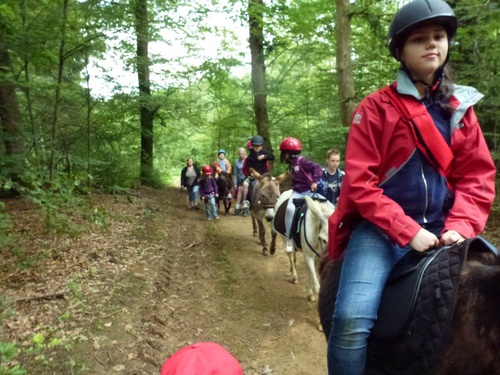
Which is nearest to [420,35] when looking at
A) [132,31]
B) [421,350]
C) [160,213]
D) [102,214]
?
[421,350]

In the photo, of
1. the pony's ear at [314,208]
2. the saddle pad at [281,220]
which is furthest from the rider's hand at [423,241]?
the saddle pad at [281,220]

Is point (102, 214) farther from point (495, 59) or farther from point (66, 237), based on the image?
point (495, 59)

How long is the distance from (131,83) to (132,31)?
268 centimetres

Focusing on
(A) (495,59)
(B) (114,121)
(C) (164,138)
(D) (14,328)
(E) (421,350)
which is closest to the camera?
(E) (421,350)

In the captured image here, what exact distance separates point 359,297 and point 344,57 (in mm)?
6770

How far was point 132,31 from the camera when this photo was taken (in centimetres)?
916

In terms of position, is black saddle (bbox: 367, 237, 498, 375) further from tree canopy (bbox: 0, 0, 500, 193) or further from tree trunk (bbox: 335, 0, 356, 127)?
tree trunk (bbox: 335, 0, 356, 127)

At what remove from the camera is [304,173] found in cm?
628

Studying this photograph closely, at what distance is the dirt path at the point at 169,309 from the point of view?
384 cm

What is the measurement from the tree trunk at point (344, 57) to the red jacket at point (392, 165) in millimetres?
5962

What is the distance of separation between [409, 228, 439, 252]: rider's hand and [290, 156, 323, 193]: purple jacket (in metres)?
4.49

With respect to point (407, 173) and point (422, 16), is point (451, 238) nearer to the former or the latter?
Answer: point (407, 173)

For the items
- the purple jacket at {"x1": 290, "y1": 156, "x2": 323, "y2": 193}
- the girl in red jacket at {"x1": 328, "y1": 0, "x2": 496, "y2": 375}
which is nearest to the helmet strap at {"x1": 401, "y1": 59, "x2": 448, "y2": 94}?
the girl in red jacket at {"x1": 328, "y1": 0, "x2": 496, "y2": 375}

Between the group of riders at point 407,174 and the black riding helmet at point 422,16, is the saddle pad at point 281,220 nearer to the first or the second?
the group of riders at point 407,174
